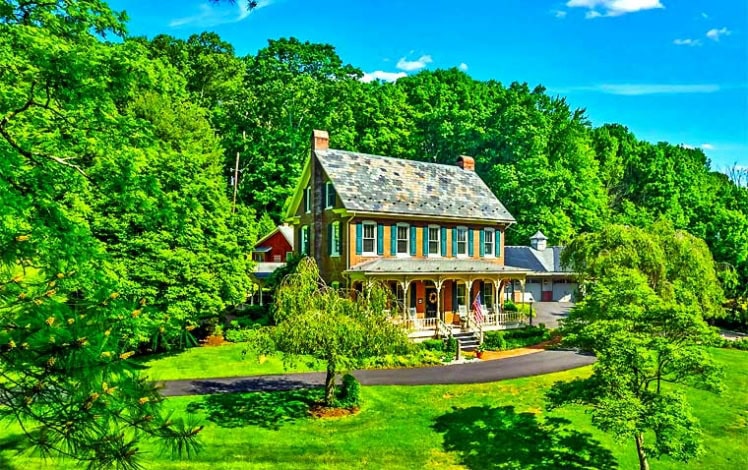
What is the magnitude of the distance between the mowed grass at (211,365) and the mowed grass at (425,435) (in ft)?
10.7

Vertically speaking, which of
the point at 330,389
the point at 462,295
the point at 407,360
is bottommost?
the point at 330,389

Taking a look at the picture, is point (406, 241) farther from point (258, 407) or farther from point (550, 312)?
point (550, 312)

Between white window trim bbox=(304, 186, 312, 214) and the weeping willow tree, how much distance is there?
15.3 meters

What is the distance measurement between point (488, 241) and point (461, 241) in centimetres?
228

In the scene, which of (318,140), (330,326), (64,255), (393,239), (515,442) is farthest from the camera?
(318,140)

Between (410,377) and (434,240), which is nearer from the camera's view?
(410,377)

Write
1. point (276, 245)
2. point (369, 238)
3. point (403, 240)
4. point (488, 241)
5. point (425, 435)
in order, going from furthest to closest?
1. point (276, 245)
2. point (488, 241)
3. point (403, 240)
4. point (369, 238)
5. point (425, 435)

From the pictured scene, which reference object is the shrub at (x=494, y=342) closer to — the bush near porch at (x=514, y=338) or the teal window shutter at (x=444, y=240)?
the bush near porch at (x=514, y=338)

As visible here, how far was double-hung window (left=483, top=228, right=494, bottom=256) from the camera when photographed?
32.4 meters

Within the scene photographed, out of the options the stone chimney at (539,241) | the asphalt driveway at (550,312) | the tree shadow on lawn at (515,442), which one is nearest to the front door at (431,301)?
the asphalt driveway at (550,312)

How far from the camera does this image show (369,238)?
28156 mm

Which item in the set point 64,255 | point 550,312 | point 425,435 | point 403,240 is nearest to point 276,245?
point 403,240

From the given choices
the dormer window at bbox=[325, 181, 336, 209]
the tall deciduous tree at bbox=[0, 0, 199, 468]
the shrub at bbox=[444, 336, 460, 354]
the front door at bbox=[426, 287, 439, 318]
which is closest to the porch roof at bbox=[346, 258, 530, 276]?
the front door at bbox=[426, 287, 439, 318]

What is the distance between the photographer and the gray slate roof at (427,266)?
26398mm
